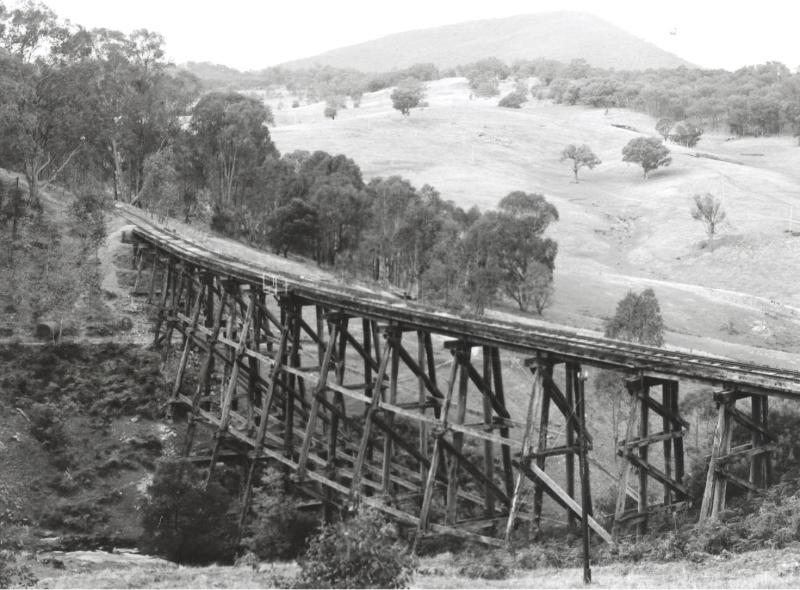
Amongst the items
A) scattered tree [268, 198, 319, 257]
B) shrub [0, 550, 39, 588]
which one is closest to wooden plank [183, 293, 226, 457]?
→ shrub [0, 550, 39, 588]

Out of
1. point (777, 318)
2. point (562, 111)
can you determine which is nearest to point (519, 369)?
point (777, 318)

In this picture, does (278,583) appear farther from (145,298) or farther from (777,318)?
(777,318)

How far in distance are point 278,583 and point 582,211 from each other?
8139 cm

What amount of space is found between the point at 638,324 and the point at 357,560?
3192cm

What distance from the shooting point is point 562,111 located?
15700 centimetres

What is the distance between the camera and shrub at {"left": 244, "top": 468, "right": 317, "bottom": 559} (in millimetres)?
21969

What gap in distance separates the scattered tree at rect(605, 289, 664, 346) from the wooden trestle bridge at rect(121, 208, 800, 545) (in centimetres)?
464

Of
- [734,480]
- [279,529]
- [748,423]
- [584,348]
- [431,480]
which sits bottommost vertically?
[279,529]

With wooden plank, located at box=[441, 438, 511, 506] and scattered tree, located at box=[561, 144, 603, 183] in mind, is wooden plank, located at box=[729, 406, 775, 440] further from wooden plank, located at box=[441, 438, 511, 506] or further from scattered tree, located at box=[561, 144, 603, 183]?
scattered tree, located at box=[561, 144, 603, 183]

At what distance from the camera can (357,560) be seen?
13.6 metres

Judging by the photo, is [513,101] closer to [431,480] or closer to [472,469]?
[472,469]

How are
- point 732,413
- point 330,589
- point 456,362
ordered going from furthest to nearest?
point 456,362
point 732,413
point 330,589

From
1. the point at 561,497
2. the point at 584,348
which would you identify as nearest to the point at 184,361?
the point at 561,497

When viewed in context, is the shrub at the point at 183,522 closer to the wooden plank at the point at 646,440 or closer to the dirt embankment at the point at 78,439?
the dirt embankment at the point at 78,439
